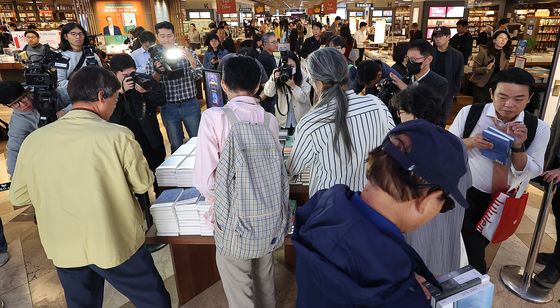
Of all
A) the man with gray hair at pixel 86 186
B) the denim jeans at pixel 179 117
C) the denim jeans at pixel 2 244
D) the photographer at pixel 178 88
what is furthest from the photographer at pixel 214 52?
the man with gray hair at pixel 86 186

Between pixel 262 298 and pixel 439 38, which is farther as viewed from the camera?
pixel 439 38

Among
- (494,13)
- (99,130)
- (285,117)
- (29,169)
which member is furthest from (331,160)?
(494,13)

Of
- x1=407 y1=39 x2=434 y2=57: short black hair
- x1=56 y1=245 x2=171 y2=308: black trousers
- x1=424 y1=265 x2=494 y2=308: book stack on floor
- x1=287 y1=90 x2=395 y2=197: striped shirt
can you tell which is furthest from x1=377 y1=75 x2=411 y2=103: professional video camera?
x1=424 y1=265 x2=494 y2=308: book stack on floor

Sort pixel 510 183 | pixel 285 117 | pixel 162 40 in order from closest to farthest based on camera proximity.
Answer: pixel 510 183, pixel 285 117, pixel 162 40

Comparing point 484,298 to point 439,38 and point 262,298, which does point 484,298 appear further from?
point 439,38

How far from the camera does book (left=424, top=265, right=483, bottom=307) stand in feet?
2.70

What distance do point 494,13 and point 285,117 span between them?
51.3 ft

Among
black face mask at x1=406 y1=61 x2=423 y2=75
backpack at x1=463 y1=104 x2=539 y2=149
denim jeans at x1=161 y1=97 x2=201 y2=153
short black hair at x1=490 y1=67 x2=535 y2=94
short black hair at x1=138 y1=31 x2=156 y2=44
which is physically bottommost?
denim jeans at x1=161 y1=97 x2=201 y2=153

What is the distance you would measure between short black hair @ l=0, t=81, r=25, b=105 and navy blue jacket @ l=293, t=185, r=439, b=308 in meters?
2.46

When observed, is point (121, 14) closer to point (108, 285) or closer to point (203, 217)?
point (108, 285)

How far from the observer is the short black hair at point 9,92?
7.75 ft

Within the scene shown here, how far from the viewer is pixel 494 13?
14883mm

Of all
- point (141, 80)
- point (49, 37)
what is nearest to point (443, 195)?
point (141, 80)

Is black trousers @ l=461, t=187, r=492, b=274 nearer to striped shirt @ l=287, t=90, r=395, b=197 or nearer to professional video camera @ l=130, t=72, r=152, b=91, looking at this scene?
striped shirt @ l=287, t=90, r=395, b=197
